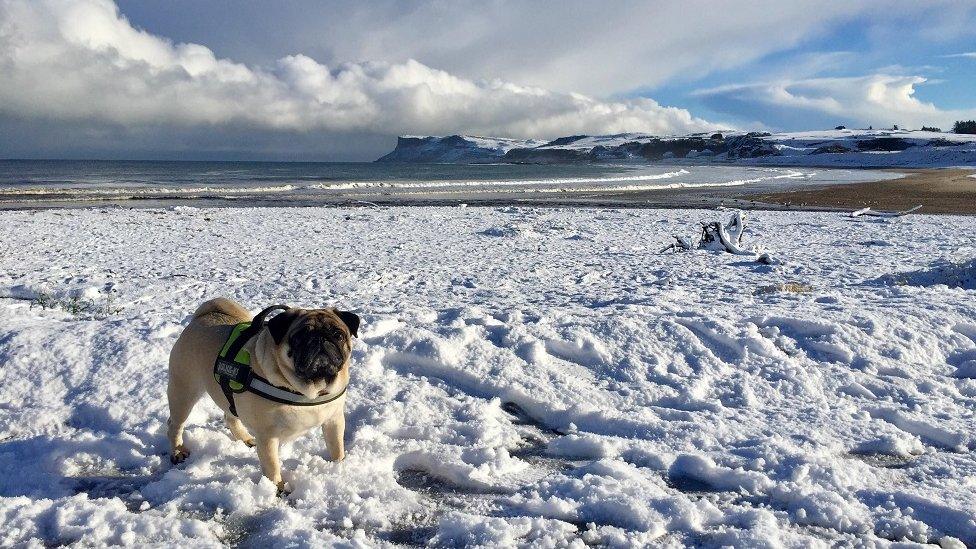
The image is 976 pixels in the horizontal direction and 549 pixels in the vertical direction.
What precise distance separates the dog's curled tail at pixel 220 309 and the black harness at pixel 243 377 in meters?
0.60

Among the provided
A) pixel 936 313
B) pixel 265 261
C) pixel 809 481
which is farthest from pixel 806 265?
pixel 265 261

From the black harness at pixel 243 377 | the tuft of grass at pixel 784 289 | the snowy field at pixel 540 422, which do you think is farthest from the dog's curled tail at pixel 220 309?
the tuft of grass at pixel 784 289

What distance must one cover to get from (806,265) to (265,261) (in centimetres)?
939

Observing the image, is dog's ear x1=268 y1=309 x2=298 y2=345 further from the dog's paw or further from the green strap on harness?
the dog's paw

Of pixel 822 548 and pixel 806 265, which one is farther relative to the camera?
pixel 806 265

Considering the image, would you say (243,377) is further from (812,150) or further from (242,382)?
(812,150)

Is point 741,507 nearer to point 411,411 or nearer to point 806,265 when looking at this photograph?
point 411,411

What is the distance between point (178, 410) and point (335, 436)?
3.20 feet

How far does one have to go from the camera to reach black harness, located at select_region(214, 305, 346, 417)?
3.19 metres

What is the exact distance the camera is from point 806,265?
33.9 feet

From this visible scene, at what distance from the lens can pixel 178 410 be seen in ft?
12.1

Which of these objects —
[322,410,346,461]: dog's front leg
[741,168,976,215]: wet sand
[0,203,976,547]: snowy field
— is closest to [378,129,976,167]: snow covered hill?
[741,168,976,215]: wet sand

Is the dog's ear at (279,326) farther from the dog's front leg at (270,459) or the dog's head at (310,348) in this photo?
the dog's front leg at (270,459)

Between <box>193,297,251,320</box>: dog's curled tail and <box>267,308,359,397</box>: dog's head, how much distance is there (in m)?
1.04
